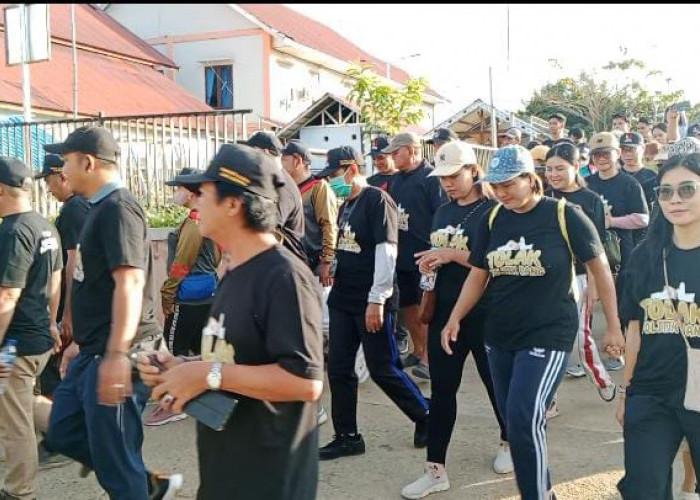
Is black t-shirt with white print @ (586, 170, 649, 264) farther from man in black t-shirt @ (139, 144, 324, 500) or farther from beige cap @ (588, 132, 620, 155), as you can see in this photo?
man in black t-shirt @ (139, 144, 324, 500)

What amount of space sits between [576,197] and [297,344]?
12.6 ft

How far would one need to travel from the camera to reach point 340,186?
575cm

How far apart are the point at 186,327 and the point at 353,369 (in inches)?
62.3

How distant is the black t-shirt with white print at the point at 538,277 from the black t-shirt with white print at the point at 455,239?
2.17ft

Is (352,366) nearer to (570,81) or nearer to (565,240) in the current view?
(565,240)

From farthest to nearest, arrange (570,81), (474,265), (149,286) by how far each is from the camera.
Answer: (570,81) < (474,265) < (149,286)

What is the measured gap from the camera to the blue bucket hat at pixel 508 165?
371cm

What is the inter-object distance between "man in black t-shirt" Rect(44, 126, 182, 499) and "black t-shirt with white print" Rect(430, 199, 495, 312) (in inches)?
67.6

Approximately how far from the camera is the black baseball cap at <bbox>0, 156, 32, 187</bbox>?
411 cm

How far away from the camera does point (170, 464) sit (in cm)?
489

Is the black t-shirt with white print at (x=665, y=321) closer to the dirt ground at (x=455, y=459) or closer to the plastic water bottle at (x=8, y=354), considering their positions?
the dirt ground at (x=455, y=459)

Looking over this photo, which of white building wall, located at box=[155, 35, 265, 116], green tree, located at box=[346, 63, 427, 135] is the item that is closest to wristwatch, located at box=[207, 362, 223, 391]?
green tree, located at box=[346, 63, 427, 135]

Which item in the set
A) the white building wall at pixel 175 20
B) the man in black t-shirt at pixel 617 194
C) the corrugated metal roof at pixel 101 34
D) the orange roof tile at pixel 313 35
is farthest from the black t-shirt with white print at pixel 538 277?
the white building wall at pixel 175 20

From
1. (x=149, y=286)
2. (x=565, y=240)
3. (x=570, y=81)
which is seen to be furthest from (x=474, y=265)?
(x=570, y=81)
